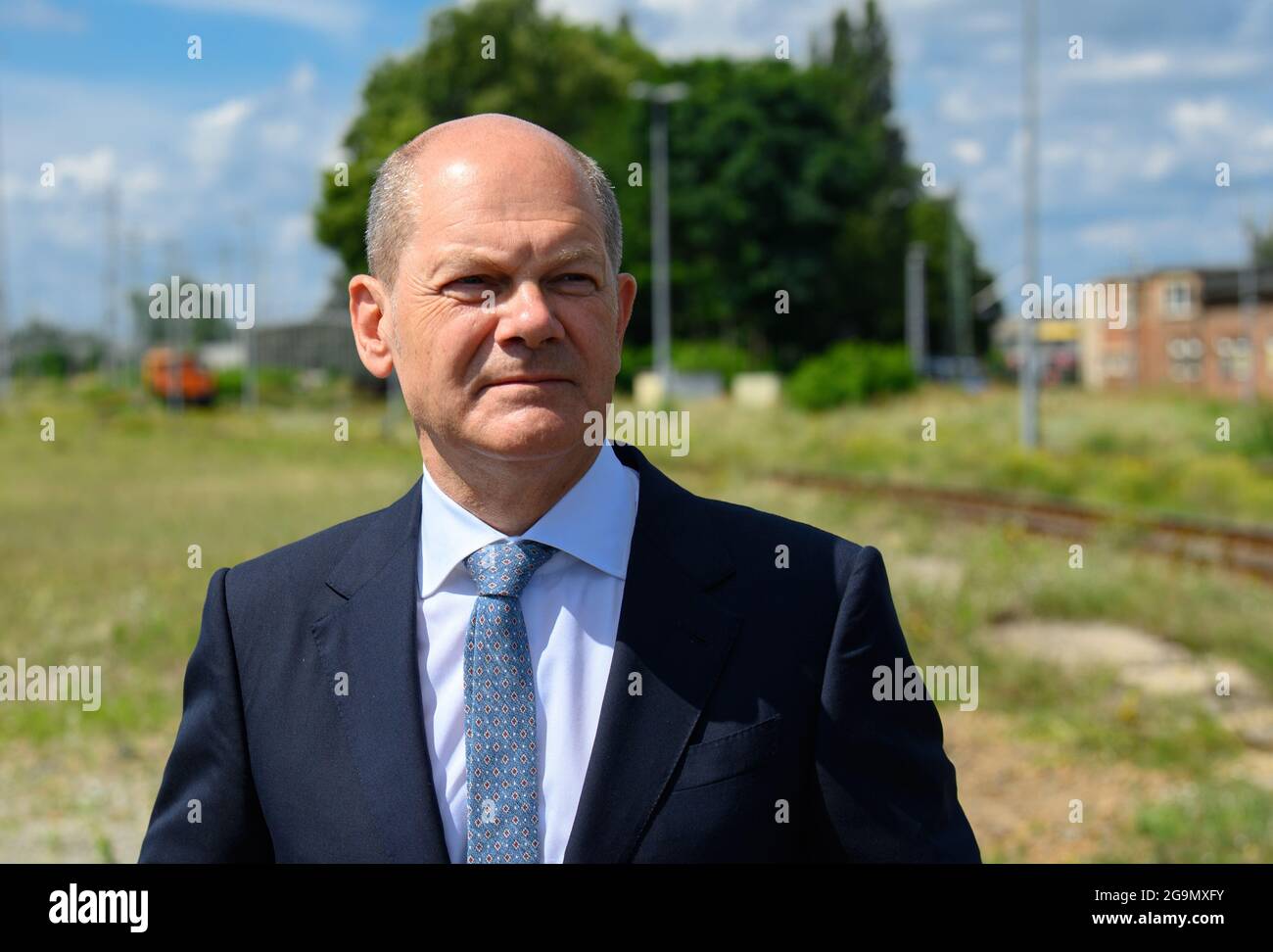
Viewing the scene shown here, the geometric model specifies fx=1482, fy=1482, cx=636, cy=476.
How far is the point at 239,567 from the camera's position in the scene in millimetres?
2248

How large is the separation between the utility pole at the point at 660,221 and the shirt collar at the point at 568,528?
102 ft

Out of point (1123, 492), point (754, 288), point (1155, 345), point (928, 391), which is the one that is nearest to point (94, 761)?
point (1123, 492)

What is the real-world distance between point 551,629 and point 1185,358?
2812 inches

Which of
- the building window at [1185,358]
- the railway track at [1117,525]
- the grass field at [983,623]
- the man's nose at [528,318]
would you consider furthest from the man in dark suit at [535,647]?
the building window at [1185,358]

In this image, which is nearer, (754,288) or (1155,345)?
(754,288)

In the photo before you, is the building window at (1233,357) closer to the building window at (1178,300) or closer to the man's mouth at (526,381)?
the building window at (1178,300)

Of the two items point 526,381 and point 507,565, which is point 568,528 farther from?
point 526,381

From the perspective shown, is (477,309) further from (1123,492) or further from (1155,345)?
(1155,345)

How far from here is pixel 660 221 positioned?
33250mm

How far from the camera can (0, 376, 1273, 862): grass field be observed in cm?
677

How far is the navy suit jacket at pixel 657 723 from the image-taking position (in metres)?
1.97

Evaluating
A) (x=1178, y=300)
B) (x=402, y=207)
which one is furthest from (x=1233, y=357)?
(x=402, y=207)

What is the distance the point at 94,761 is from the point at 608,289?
6.65m

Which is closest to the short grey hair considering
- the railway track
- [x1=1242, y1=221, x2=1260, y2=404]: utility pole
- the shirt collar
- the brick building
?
the shirt collar
